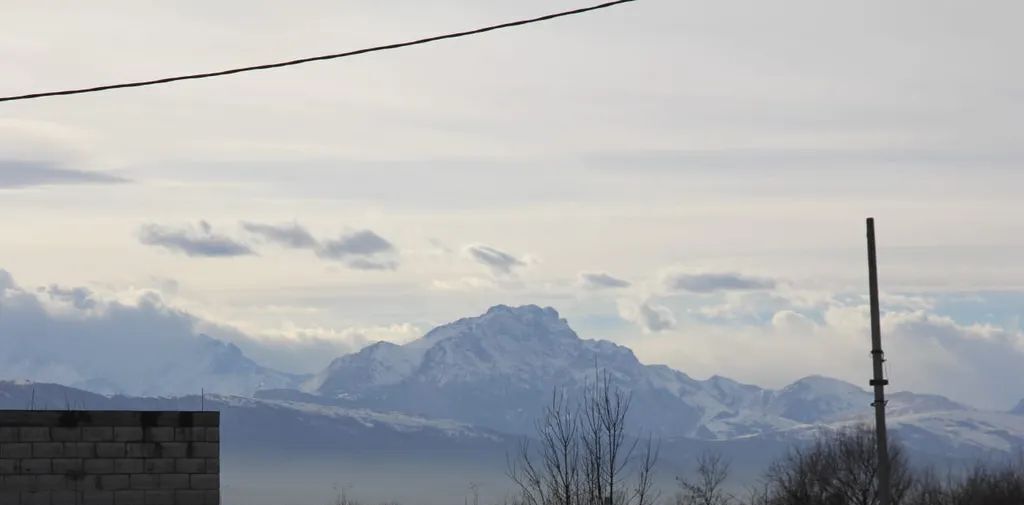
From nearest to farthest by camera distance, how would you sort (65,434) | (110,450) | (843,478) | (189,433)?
(65,434) < (110,450) < (189,433) < (843,478)

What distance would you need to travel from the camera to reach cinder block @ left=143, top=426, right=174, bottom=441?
29.9 meters

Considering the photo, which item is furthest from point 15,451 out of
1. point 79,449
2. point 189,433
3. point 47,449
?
point 189,433

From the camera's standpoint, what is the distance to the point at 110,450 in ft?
97.3

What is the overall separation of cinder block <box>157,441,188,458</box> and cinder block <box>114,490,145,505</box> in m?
0.79

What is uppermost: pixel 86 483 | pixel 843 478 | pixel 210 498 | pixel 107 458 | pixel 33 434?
pixel 843 478

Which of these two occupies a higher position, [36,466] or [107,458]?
[107,458]

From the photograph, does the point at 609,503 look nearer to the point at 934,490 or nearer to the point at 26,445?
the point at 26,445

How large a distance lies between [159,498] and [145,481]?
1.31ft

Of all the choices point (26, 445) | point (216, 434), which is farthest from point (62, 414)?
point (216, 434)

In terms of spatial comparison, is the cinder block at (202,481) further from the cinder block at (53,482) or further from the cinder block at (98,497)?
the cinder block at (53,482)

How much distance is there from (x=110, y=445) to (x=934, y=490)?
122169 mm

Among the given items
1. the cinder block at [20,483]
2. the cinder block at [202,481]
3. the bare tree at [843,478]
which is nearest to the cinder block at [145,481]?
the cinder block at [202,481]

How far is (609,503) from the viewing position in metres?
49.3

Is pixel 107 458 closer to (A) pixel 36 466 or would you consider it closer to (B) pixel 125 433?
(B) pixel 125 433
